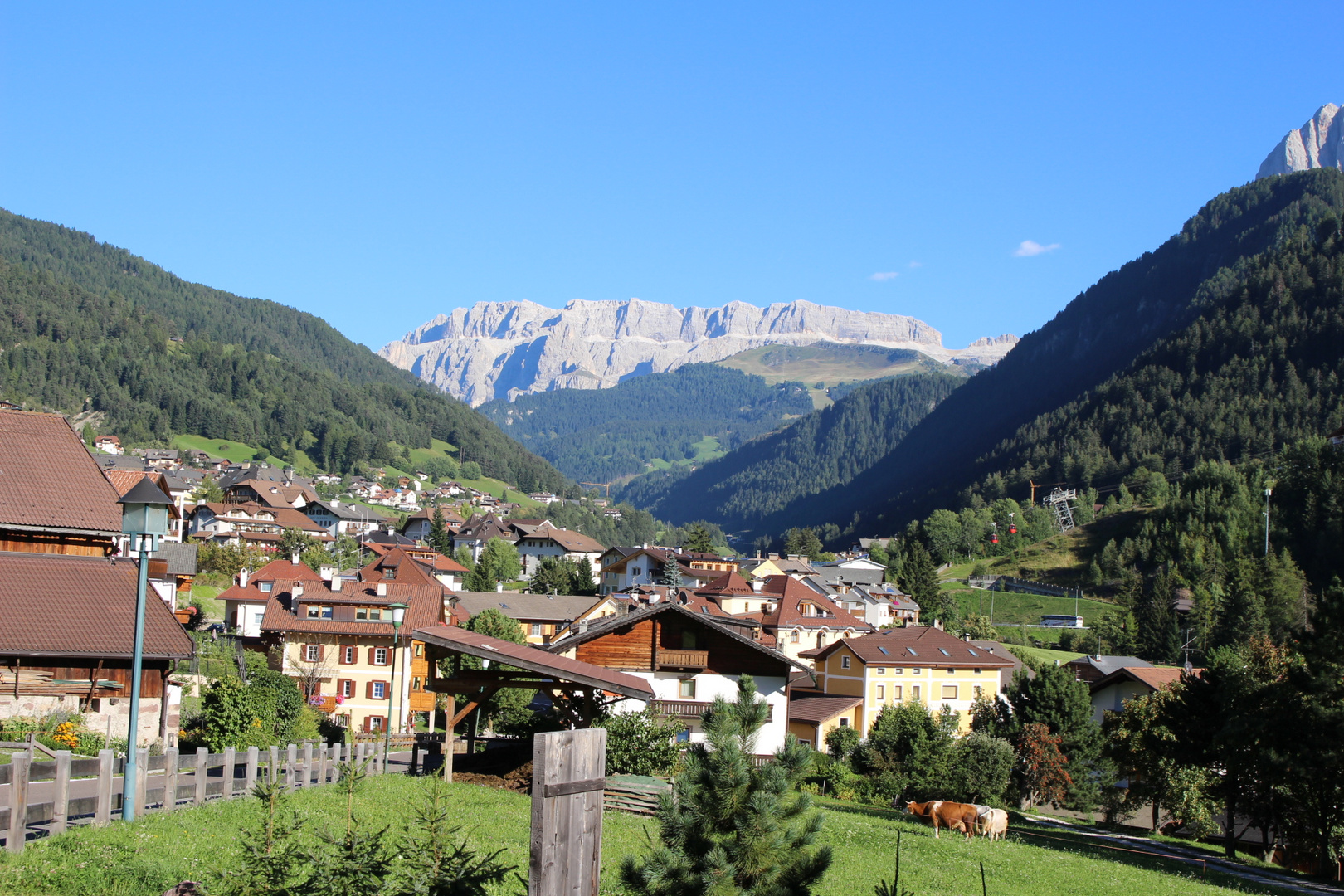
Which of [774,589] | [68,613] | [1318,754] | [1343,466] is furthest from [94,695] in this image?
[1343,466]

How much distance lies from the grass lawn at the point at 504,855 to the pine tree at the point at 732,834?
409 mm

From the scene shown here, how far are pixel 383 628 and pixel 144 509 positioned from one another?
40.8 metres

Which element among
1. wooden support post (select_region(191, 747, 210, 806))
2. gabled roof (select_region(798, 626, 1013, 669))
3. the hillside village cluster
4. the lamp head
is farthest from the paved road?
gabled roof (select_region(798, 626, 1013, 669))

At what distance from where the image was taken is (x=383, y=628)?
5241cm

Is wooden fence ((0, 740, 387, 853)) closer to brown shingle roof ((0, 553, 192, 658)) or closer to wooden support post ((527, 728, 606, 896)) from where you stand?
wooden support post ((527, 728, 606, 896))

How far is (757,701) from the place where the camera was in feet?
27.4

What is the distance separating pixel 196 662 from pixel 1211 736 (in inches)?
1594

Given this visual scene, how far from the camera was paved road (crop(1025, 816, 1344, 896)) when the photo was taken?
79.3 feet

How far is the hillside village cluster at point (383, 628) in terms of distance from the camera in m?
23.0

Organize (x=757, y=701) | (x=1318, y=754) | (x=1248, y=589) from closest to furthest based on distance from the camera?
1. (x=757, y=701)
2. (x=1318, y=754)
3. (x=1248, y=589)

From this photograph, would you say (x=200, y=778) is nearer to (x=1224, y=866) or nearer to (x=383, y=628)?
(x=1224, y=866)

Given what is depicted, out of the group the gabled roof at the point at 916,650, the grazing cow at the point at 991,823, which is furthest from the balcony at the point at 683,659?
the gabled roof at the point at 916,650

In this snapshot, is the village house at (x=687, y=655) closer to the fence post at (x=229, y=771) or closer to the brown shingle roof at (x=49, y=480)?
the brown shingle roof at (x=49, y=480)

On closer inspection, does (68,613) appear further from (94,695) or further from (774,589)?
(774,589)
